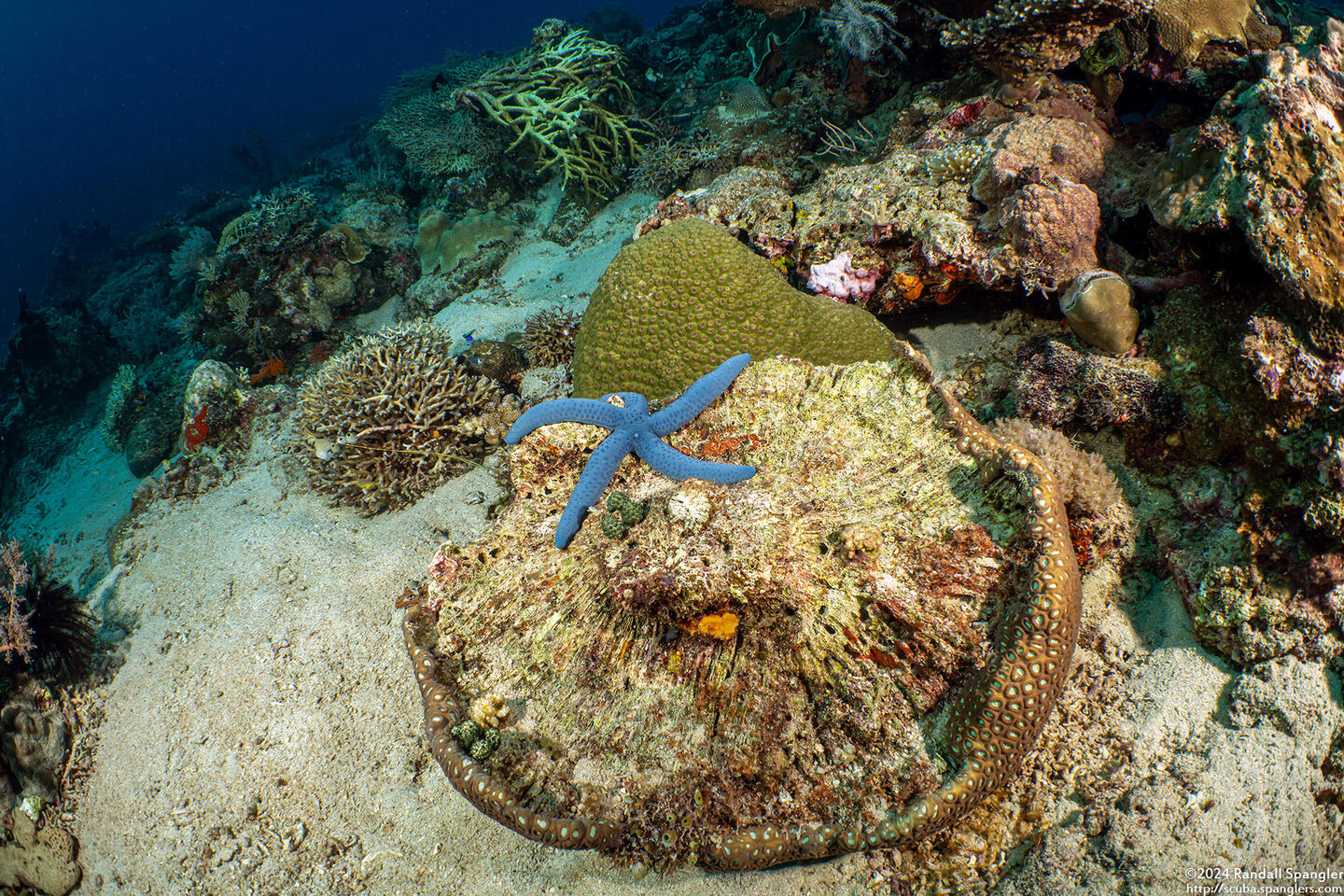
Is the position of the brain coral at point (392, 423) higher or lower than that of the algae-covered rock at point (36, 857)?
higher

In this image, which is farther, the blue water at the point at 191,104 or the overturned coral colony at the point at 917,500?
the blue water at the point at 191,104

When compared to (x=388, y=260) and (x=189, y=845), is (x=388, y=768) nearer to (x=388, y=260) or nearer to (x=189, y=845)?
(x=189, y=845)

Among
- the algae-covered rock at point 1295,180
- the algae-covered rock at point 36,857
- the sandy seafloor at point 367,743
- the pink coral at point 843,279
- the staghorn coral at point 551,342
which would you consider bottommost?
the algae-covered rock at point 36,857

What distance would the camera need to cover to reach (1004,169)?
12.0 ft

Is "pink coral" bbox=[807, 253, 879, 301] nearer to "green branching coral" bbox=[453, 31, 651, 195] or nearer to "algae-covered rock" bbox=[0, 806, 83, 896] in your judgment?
"green branching coral" bbox=[453, 31, 651, 195]

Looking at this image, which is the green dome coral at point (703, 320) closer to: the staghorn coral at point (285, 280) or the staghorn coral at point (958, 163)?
the staghorn coral at point (958, 163)

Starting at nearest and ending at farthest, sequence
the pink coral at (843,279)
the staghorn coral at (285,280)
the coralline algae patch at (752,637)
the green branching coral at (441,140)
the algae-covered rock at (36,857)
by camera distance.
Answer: the coralline algae patch at (752,637), the algae-covered rock at (36,857), the pink coral at (843,279), the staghorn coral at (285,280), the green branching coral at (441,140)

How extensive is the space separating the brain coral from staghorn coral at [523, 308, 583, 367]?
74cm

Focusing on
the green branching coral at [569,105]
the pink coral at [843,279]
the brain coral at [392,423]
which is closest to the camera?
the pink coral at [843,279]

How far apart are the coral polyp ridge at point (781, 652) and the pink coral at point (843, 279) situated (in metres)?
1.24

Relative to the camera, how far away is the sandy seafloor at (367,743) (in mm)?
2111

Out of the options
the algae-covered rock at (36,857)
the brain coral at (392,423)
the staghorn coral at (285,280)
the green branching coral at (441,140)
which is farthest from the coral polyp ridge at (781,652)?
the green branching coral at (441,140)

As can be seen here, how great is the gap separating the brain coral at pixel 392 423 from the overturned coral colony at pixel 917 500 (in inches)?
1.6

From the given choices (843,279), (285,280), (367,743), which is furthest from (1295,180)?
(285,280)
